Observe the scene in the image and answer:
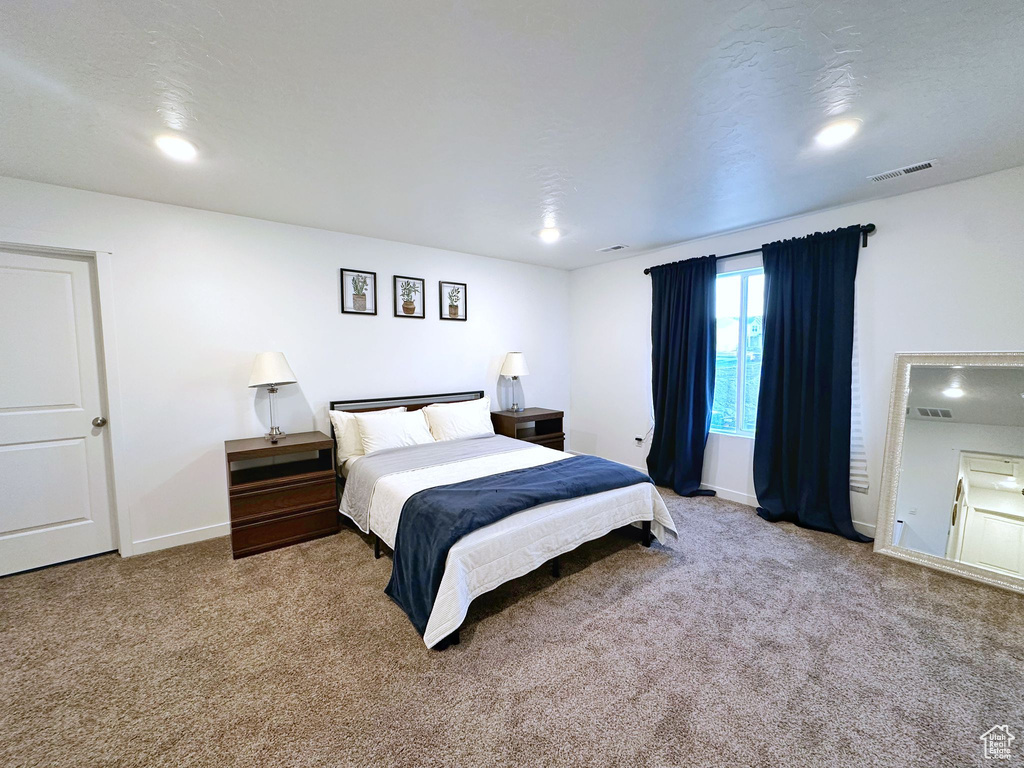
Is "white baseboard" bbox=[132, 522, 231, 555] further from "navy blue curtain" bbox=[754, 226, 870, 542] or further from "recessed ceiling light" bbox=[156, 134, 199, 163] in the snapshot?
"navy blue curtain" bbox=[754, 226, 870, 542]

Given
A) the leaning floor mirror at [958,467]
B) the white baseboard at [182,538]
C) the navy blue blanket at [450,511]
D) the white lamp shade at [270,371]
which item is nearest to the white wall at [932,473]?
the leaning floor mirror at [958,467]

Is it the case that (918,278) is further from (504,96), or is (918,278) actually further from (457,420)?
(457,420)

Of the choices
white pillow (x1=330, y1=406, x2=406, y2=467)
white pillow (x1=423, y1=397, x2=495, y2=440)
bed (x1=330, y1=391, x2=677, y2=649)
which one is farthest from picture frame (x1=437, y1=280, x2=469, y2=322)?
white pillow (x1=330, y1=406, x2=406, y2=467)

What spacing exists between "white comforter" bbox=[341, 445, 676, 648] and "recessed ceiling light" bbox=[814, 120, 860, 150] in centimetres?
227

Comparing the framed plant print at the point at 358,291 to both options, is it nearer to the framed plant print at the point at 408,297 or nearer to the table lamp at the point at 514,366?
the framed plant print at the point at 408,297

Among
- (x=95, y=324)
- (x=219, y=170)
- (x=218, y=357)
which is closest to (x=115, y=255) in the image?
(x=95, y=324)

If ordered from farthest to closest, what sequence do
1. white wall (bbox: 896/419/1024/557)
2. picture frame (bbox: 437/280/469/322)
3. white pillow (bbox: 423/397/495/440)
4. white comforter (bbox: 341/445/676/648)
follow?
picture frame (bbox: 437/280/469/322), white pillow (bbox: 423/397/495/440), white wall (bbox: 896/419/1024/557), white comforter (bbox: 341/445/676/648)

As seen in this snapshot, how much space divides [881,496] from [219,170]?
497 cm

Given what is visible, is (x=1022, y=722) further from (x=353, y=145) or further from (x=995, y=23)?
(x=353, y=145)

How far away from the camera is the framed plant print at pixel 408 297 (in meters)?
3.93

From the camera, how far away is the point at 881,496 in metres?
2.88

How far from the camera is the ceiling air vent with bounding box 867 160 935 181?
236cm

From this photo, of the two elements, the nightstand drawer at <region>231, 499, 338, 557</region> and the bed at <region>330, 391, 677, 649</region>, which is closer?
the bed at <region>330, 391, 677, 649</region>

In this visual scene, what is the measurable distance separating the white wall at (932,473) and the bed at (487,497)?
1.67 metres
